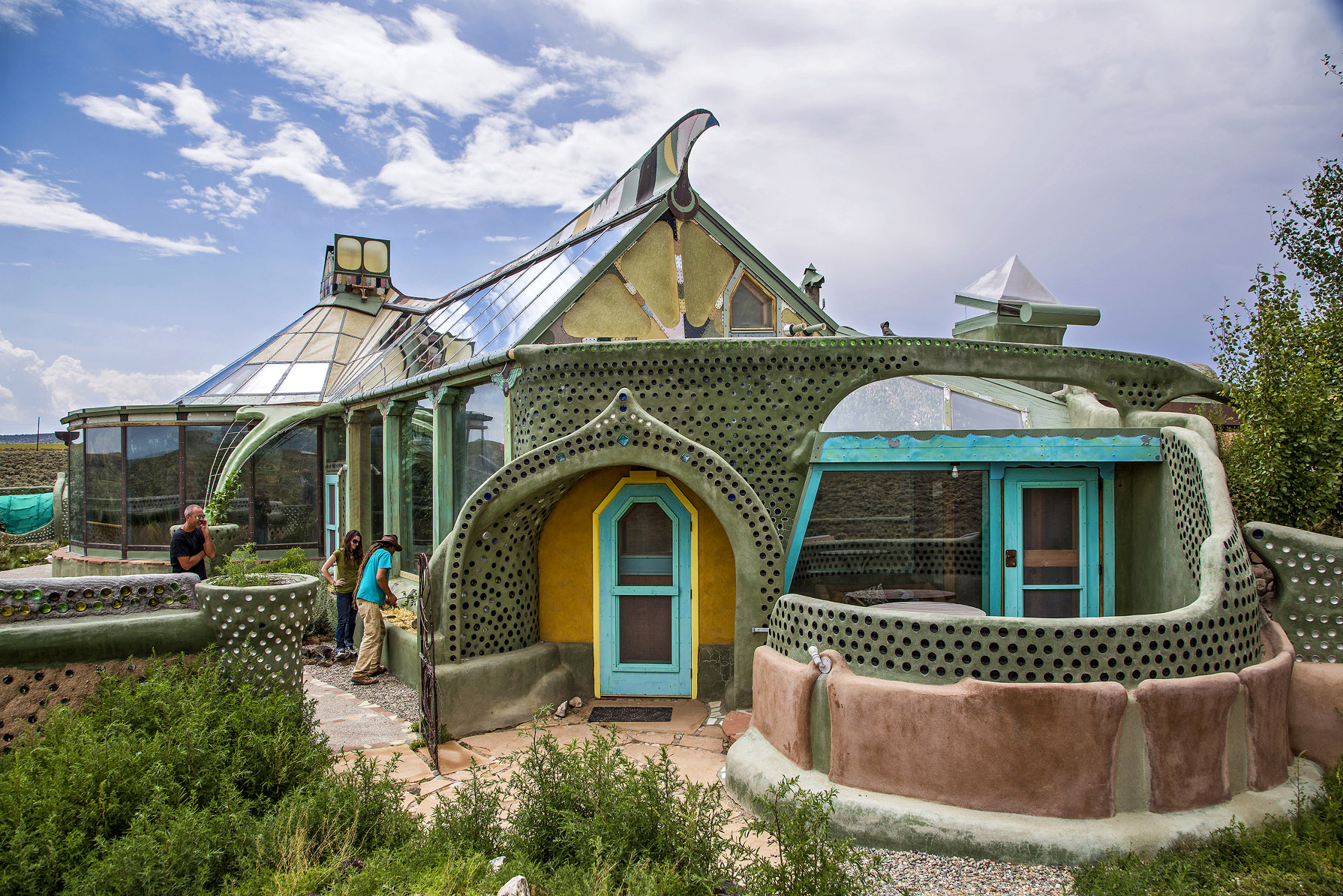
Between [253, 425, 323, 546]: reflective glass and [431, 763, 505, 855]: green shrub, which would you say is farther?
[253, 425, 323, 546]: reflective glass

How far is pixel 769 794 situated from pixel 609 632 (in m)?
2.81

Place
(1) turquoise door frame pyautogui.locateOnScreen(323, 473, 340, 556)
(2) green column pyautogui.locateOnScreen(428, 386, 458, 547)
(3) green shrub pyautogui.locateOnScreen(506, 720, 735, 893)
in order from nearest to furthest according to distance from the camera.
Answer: (3) green shrub pyautogui.locateOnScreen(506, 720, 735, 893) < (2) green column pyautogui.locateOnScreen(428, 386, 458, 547) < (1) turquoise door frame pyautogui.locateOnScreen(323, 473, 340, 556)

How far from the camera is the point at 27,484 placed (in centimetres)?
2877

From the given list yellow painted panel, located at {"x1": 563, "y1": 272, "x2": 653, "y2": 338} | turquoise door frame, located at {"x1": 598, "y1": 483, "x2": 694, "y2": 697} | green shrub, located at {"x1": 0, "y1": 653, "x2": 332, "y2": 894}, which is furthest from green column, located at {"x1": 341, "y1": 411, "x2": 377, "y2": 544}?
green shrub, located at {"x1": 0, "y1": 653, "x2": 332, "y2": 894}

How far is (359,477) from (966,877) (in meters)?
10.5

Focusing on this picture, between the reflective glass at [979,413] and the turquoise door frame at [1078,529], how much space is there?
2.26 feet

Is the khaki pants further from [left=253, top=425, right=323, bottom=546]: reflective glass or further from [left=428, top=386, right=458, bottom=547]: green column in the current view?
[left=253, top=425, right=323, bottom=546]: reflective glass

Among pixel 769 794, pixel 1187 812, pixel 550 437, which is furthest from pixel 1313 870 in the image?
pixel 550 437

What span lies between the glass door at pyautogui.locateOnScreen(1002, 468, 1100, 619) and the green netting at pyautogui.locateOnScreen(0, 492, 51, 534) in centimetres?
2901

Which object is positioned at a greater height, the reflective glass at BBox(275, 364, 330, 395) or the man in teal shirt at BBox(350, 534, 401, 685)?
the reflective glass at BBox(275, 364, 330, 395)

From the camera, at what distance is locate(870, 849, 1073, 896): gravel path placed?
3977mm

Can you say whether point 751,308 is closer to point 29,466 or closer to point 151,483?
point 151,483

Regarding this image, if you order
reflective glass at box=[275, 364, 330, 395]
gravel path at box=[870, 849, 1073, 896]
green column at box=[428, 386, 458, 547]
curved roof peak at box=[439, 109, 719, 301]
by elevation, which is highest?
curved roof peak at box=[439, 109, 719, 301]

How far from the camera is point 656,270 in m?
9.24
